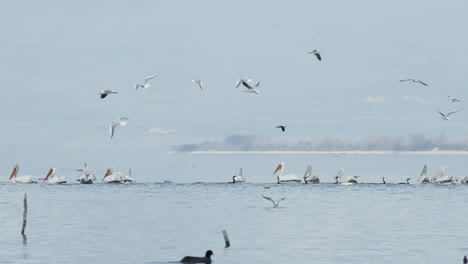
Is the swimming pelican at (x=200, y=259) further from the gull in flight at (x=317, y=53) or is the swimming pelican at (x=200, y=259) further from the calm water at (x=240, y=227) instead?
the gull in flight at (x=317, y=53)

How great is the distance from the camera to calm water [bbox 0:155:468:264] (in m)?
47.9

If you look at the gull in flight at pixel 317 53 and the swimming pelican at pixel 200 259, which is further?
the gull in flight at pixel 317 53

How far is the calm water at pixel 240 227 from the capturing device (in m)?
47.9

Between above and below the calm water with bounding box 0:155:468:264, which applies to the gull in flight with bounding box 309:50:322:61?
above

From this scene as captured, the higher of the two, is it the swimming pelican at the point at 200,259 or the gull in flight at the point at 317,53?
the gull in flight at the point at 317,53

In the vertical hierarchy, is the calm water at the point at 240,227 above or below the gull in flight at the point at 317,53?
below

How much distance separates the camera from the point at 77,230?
6306 centimetres

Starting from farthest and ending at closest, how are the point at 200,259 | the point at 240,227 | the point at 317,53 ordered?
1. the point at 240,227
2. the point at 317,53
3. the point at 200,259

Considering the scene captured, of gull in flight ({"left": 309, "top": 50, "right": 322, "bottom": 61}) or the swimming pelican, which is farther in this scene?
gull in flight ({"left": 309, "top": 50, "right": 322, "bottom": 61})

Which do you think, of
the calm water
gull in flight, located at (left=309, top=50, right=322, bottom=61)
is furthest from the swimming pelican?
gull in flight, located at (left=309, top=50, right=322, bottom=61)

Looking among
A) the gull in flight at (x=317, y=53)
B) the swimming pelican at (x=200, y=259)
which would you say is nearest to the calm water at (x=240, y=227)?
the swimming pelican at (x=200, y=259)

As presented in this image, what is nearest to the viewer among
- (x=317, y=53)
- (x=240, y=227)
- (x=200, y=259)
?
(x=200, y=259)

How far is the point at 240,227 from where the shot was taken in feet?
212

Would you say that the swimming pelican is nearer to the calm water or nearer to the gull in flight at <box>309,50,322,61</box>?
the calm water
